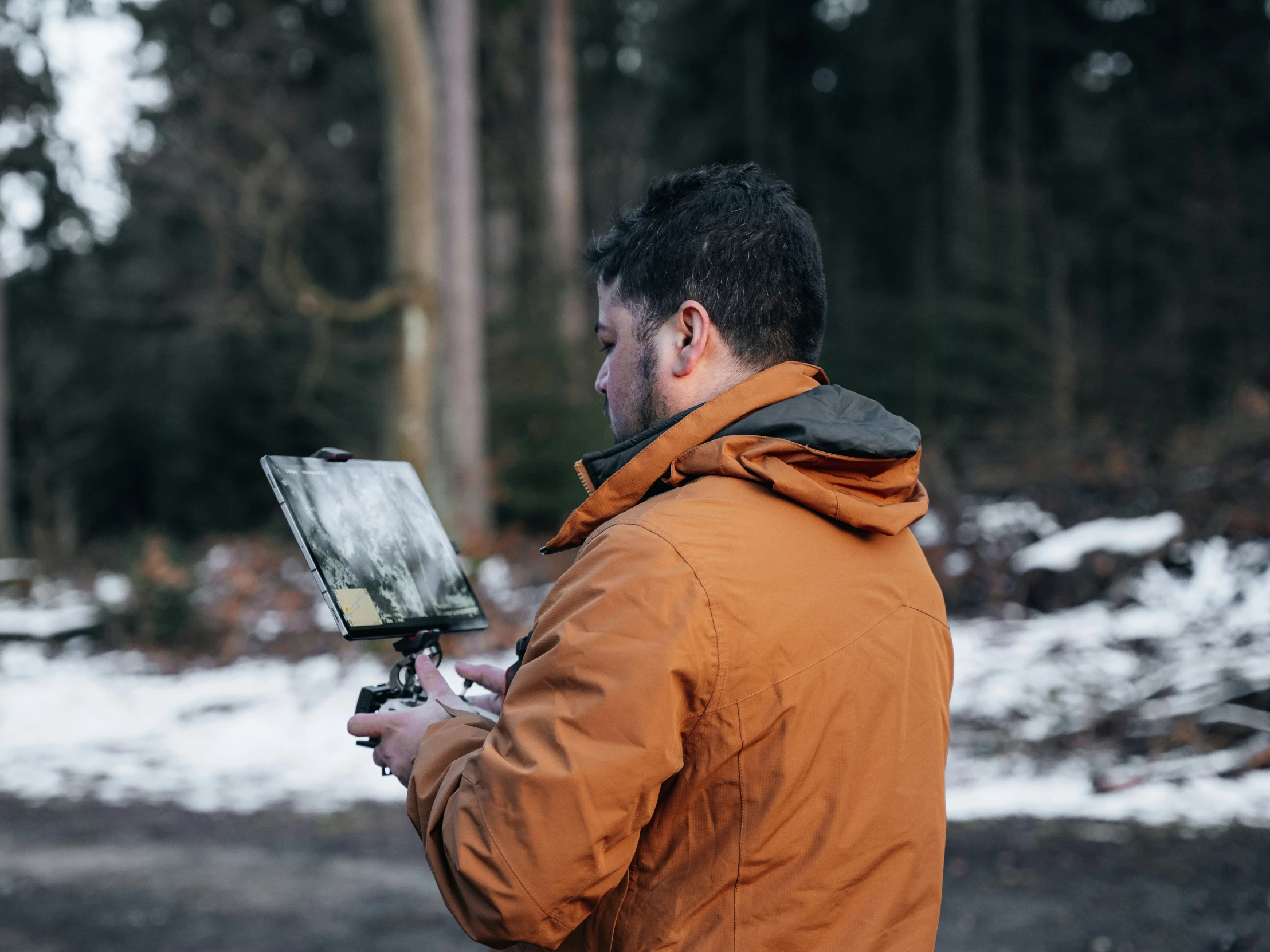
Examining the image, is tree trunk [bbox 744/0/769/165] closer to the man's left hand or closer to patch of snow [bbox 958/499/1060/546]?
patch of snow [bbox 958/499/1060/546]

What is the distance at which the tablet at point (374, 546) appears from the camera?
1927 millimetres

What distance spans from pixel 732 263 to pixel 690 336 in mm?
124

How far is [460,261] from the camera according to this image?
11.4 metres

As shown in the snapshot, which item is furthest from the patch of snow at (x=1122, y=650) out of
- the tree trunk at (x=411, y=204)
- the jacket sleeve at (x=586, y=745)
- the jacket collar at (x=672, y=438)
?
the tree trunk at (x=411, y=204)

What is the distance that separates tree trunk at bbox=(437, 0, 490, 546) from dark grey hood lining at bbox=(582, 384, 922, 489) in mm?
9881

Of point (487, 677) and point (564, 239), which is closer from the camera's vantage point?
point (487, 677)

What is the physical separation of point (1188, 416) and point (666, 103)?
47.7ft

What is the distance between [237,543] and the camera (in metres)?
16.4

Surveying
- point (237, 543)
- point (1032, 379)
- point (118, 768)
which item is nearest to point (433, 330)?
point (118, 768)

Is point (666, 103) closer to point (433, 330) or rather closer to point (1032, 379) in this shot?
point (1032, 379)

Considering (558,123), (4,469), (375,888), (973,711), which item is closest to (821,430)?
(375,888)

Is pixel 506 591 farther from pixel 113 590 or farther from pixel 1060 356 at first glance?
Result: pixel 1060 356

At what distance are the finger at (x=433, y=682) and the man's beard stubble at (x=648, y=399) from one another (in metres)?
0.54

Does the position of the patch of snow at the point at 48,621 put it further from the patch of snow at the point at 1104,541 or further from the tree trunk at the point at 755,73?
the tree trunk at the point at 755,73
